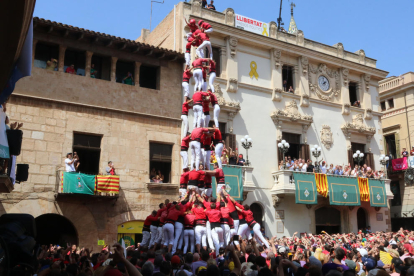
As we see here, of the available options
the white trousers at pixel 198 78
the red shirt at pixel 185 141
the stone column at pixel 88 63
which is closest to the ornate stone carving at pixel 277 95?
the white trousers at pixel 198 78

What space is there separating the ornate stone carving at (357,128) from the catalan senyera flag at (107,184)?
54.1ft

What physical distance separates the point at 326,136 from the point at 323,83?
374 centimetres

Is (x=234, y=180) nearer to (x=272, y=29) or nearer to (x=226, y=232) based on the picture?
(x=226, y=232)

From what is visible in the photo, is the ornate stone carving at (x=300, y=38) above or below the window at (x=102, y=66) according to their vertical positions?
above

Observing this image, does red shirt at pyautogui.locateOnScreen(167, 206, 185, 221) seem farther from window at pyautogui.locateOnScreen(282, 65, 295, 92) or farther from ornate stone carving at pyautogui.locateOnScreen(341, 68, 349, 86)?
ornate stone carving at pyautogui.locateOnScreen(341, 68, 349, 86)

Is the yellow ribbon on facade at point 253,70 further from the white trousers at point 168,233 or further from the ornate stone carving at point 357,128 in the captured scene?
the white trousers at point 168,233

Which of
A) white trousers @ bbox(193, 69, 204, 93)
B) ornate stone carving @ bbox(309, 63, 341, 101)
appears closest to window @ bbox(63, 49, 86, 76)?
white trousers @ bbox(193, 69, 204, 93)

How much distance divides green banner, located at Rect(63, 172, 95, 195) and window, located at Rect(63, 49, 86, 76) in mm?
5489

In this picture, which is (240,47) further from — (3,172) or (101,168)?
(3,172)

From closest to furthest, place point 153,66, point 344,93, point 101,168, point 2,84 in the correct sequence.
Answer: point 2,84 < point 101,168 < point 153,66 < point 344,93

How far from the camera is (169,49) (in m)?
24.0

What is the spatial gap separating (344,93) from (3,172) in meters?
23.4

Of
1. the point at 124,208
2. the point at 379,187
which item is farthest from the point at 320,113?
the point at 124,208

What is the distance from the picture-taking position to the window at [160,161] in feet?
71.6
